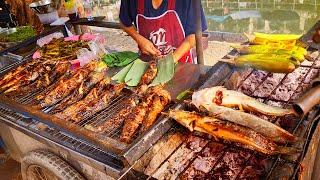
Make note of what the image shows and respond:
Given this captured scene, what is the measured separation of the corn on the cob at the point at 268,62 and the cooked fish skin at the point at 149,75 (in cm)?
98

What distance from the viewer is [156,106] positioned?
A: 3.07 m

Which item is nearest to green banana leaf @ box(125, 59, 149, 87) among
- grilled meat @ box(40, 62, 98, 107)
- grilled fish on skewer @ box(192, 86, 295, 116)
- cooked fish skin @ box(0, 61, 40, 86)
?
grilled meat @ box(40, 62, 98, 107)

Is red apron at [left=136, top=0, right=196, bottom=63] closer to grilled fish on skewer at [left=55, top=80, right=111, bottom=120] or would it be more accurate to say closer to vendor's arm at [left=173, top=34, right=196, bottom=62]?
vendor's arm at [left=173, top=34, right=196, bottom=62]

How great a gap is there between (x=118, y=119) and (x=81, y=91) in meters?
0.88

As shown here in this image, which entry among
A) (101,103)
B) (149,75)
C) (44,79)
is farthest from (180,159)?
(44,79)

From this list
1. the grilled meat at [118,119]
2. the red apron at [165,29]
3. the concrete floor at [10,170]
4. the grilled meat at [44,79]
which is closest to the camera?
the grilled meat at [118,119]

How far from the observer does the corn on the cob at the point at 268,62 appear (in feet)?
10.1

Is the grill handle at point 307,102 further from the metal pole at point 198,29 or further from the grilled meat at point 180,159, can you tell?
the metal pole at point 198,29

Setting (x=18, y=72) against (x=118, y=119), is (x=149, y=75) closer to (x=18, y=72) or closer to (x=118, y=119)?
(x=118, y=119)

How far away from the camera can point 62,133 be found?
322 centimetres

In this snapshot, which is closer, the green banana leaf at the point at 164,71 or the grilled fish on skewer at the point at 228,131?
the grilled fish on skewer at the point at 228,131

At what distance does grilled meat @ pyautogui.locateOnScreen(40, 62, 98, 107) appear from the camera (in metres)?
3.71

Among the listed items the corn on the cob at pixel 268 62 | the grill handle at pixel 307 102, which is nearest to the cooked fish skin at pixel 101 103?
the corn on the cob at pixel 268 62

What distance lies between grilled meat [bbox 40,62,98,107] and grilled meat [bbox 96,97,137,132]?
923 mm
